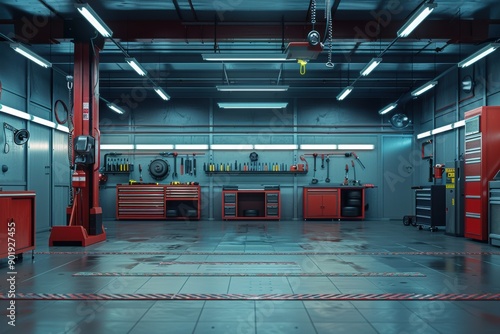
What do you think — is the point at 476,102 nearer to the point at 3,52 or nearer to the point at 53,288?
the point at 53,288

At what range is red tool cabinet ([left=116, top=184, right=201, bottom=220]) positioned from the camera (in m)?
13.4

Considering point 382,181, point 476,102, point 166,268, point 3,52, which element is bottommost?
point 166,268

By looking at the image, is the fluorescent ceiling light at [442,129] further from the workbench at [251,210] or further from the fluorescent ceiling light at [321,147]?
the workbench at [251,210]

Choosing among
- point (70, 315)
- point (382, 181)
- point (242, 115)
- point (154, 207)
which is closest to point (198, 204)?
point (154, 207)

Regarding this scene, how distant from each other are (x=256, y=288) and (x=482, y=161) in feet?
19.1

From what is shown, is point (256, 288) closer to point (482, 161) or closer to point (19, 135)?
point (482, 161)

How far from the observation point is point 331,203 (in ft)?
44.2

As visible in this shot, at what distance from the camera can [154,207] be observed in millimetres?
13406

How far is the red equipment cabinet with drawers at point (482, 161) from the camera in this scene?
26.8ft

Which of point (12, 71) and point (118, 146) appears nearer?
point (12, 71)

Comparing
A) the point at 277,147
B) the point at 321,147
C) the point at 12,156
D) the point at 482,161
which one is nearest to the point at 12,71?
the point at 12,156

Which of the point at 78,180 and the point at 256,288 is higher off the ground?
the point at 78,180

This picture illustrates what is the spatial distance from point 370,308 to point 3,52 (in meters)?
8.51

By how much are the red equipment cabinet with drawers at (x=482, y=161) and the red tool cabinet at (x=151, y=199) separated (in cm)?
767
